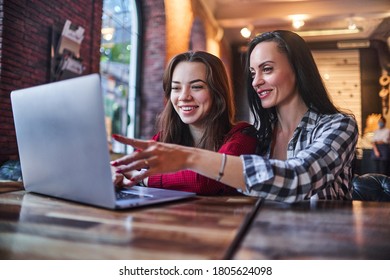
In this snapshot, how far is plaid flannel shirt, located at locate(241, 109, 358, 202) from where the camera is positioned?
720 millimetres

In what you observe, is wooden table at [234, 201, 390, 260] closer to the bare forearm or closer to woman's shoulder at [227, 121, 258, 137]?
the bare forearm

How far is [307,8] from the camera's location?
217 inches

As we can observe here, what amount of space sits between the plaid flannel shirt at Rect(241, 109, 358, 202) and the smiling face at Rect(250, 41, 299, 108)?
0.16 metres

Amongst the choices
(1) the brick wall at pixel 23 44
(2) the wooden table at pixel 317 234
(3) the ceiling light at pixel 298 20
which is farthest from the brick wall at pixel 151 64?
(2) the wooden table at pixel 317 234

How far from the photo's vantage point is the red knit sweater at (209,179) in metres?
0.99

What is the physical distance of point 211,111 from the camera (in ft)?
4.01

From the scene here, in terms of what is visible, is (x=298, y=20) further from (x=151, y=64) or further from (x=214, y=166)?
(x=214, y=166)

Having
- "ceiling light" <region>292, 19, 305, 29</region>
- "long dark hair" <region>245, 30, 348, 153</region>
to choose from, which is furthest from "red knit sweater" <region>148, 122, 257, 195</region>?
"ceiling light" <region>292, 19, 305, 29</region>

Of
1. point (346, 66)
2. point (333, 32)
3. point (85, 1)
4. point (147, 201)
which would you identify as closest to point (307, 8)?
point (333, 32)

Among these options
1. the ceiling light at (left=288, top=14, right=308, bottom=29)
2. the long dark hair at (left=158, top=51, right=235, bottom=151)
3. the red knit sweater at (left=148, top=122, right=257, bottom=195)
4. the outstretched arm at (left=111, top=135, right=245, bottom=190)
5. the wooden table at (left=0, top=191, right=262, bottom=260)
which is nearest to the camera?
the wooden table at (left=0, top=191, right=262, bottom=260)

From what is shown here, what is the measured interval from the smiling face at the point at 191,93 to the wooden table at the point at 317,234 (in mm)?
538

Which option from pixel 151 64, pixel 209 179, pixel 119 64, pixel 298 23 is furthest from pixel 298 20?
pixel 209 179

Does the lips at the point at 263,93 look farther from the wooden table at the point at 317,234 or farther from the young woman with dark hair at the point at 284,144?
the wooden table at the point at 317,234
